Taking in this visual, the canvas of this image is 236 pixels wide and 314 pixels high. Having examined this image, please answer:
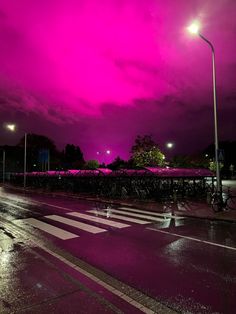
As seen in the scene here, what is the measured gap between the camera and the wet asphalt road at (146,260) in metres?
4.68

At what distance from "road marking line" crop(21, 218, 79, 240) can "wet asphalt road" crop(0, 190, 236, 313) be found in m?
0.03

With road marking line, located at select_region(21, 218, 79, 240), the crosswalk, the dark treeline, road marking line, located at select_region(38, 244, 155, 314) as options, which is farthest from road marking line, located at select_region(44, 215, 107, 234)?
the dark treeline

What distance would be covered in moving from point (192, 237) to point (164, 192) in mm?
11697

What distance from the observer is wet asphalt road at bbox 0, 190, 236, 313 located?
4.68 meters

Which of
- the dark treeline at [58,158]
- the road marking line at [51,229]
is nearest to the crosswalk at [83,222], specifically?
the road marking line at [51,229]

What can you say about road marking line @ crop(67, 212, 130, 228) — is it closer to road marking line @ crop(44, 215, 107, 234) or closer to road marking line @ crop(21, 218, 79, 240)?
road marking line @ crop(44, 215, 107, 234)

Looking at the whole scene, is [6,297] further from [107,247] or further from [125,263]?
[107,247]

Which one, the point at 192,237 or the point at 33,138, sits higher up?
the point at 33,138

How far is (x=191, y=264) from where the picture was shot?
21.1 feet

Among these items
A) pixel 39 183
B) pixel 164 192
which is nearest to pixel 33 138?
pixel 39 183

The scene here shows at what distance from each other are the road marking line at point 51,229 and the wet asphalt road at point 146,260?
0.03 metres

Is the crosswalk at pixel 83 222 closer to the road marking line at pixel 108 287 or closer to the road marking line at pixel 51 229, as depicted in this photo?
the road marking line at pixel 51 229

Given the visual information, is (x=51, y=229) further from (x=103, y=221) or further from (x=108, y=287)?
(x=108, y=287)

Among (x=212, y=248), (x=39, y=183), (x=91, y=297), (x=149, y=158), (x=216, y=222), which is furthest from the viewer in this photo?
(x=149, y=158)
